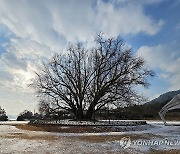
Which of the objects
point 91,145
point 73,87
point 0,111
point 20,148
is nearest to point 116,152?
point 91,145

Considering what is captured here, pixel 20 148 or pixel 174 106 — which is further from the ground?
pixel 174 106

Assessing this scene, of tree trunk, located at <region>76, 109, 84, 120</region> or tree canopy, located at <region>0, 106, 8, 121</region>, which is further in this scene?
tree canopy, located at <region>0, 106, 8, 121</region>

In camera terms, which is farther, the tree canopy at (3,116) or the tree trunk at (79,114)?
the tree canopy at (3,116)

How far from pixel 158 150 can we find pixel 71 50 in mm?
25628

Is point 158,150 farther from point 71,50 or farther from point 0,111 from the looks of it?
point 0,111

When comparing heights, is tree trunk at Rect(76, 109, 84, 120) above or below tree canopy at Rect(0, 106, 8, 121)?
below

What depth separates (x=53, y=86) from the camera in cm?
3488

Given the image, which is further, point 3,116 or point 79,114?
point 3,116

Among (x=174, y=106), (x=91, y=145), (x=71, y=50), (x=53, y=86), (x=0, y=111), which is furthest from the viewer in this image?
(x=0, y=111)

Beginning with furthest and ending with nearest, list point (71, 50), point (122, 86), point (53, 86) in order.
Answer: point (71, 50) → point (53, 86) → point (122, 86)

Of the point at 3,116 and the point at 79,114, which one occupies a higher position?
the point at 3,116

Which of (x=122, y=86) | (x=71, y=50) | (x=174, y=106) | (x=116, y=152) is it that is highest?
(x=71, y=50)

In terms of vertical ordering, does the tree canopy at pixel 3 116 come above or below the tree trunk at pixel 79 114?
above

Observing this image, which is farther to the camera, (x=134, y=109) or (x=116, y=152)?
(x=134, y=109)
